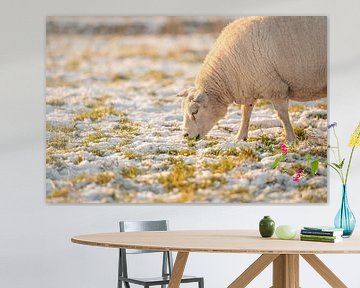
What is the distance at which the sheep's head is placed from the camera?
672cm

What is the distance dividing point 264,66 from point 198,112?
0.66 metres

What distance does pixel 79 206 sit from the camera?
6.69 meters

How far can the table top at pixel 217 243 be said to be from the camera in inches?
155

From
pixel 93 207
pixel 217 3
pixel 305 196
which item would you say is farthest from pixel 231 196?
pixel 217 3

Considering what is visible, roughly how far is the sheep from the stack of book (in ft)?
7.68

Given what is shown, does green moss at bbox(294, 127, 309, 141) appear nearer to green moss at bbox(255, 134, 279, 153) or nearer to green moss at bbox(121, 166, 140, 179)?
green moss at bbox(255, 134, 279, 153)

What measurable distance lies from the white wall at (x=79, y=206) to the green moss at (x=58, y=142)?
0.07 m

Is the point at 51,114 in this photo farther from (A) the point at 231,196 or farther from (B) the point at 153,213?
(A) the point at 231,196

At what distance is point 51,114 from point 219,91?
54.3 inches

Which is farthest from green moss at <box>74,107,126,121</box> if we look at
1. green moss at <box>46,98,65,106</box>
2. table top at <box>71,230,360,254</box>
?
table top at <box>71,230,360,254</box>

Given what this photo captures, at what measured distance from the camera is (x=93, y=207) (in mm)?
6691

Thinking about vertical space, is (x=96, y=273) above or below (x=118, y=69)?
below

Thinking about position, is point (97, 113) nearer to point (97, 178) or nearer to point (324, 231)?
point (97, 178)

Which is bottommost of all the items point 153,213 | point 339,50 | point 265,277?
point 265,277
